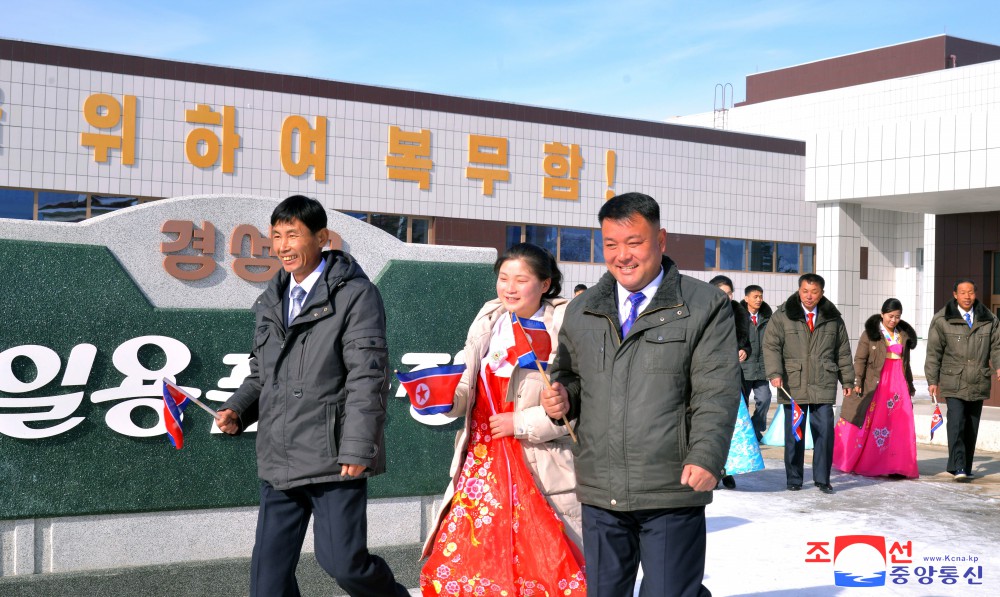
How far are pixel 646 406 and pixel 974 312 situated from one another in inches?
302

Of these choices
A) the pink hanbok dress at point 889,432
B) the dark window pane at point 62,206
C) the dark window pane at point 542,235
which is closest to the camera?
the pink hanbok dress at point 889,432

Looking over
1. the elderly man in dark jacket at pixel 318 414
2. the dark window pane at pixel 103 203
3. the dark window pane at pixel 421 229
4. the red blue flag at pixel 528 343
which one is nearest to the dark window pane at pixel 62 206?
the dark window pane at pixel 103 203

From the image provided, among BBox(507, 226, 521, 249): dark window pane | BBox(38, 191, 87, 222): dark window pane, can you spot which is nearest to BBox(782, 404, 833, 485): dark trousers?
BBox(507, 226, 521, 249): dark window pane

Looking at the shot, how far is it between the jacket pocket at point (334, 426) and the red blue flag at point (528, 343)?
0.81 m

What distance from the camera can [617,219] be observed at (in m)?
3.27

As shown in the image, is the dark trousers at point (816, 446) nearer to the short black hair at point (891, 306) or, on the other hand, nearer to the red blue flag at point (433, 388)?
the short black hair at point (891, 306)

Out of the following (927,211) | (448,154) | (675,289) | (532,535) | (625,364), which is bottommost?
(532,535)

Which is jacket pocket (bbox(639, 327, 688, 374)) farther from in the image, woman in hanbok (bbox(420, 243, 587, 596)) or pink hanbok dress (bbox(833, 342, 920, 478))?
pink hanbok dress (bbox(833, 342, 920, 478))

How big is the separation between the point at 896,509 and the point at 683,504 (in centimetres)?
546

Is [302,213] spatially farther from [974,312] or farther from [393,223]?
[393,223]

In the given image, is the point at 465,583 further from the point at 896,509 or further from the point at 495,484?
the point at 896,509

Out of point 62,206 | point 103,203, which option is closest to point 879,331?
point 103,203

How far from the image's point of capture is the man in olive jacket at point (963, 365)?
928 centimetres

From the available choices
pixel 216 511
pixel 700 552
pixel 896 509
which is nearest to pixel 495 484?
pixel 700 552
